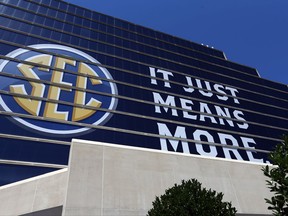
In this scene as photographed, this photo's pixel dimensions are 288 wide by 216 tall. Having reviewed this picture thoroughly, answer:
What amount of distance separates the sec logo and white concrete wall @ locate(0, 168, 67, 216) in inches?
466

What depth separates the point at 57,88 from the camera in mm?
33938

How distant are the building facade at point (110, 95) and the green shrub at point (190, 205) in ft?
56.1

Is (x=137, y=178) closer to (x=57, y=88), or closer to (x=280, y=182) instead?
(x=280, y=182)

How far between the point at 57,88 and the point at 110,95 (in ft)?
21.7

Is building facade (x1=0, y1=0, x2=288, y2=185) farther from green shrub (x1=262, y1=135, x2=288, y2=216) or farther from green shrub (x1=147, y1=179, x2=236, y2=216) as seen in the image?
green shrub (x1=262, y1=135, x2=288, y2=216)

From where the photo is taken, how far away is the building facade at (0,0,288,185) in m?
28.6

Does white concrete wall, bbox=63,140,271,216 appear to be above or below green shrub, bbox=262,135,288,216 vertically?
above

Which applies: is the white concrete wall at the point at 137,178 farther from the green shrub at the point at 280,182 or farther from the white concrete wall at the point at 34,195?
the green shrub at the point at 280,182

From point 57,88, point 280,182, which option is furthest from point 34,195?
point 57,88

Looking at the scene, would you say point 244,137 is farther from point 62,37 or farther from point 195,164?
point 62,37

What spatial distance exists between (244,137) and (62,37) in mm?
30200

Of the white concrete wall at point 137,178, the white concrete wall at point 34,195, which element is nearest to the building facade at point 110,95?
the white concrete wall at point 34,195

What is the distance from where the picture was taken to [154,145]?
109ft

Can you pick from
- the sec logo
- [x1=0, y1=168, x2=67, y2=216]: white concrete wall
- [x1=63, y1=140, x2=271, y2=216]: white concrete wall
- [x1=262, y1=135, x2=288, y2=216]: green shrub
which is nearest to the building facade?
the sec logo
